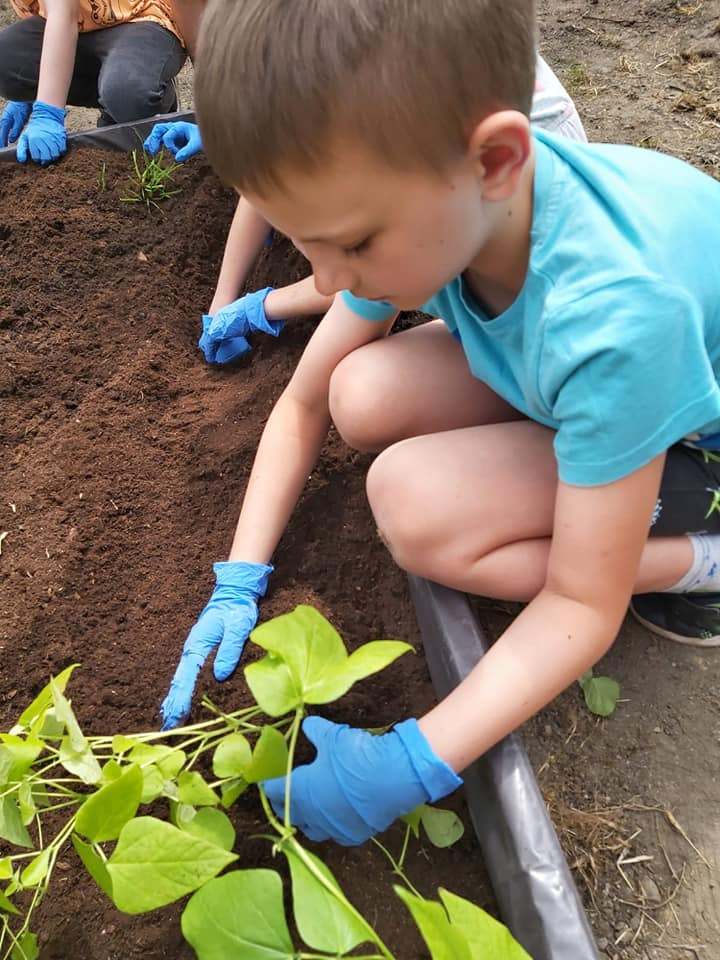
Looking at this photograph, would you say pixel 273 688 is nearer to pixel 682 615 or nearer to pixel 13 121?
pixel 682 615

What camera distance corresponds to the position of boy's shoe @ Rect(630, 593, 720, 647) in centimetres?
121

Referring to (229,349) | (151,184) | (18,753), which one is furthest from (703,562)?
(151,184)

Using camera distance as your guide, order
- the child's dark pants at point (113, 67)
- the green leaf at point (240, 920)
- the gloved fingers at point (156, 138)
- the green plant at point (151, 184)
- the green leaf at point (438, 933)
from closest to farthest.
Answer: the green leaf at point (438, 933)
the green leaf at point (240, 920)
the green plant at point (151, 184)
the gloved fingers at point (156, 138)
the child's dark pants at point (113, 67)

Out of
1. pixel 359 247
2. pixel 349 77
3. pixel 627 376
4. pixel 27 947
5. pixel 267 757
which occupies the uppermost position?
pixel 349 77

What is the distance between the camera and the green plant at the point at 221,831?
69 centimetres

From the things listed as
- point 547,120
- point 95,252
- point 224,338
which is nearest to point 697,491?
point 547,120

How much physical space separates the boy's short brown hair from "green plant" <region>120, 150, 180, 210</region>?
135cm

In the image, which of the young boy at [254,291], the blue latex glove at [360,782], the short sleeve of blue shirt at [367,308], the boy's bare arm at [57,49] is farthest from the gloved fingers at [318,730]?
the boy's bare arm at [57,49]

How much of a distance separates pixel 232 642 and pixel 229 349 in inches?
28.9

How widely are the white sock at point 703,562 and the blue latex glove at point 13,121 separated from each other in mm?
2157

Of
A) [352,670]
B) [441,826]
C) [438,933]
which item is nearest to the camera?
[438,933]

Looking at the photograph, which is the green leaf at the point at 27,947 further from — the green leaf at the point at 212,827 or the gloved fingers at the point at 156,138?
the gloved fingers at the point at 156,138

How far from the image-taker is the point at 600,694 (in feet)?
3.90

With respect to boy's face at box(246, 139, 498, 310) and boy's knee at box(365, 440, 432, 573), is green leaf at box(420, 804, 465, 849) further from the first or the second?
boy's face at box(246, 139, 498, 310)
